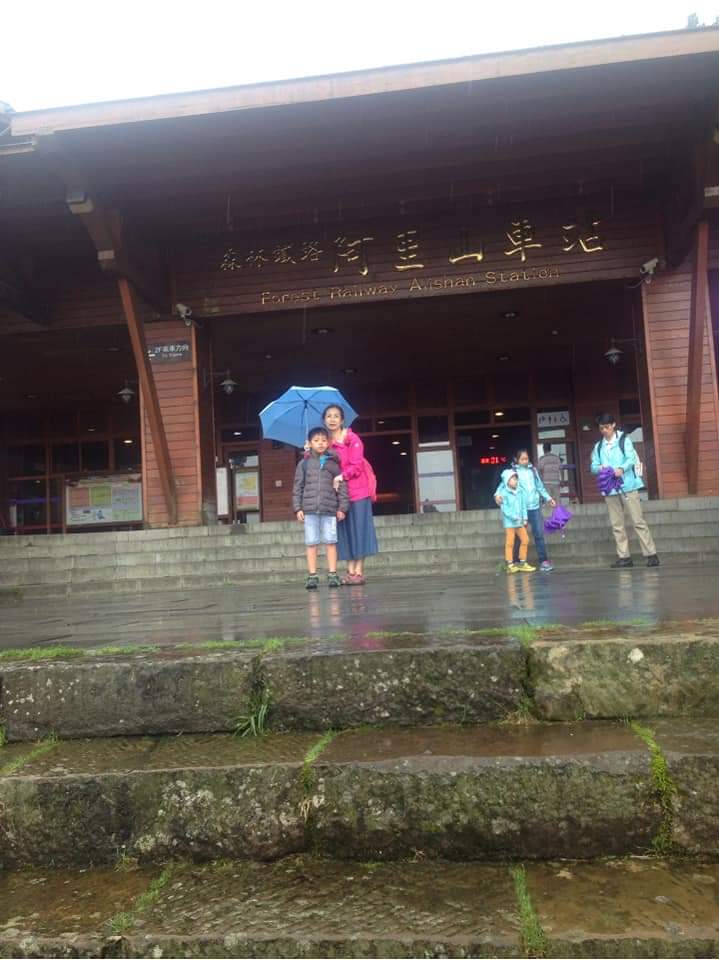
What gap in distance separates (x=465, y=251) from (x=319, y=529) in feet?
23.6

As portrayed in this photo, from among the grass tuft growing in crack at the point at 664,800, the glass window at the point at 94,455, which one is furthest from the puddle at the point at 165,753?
the glass window at the point at 94,455

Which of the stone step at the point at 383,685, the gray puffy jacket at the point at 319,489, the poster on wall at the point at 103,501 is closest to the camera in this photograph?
the stone step at the point at 383,685

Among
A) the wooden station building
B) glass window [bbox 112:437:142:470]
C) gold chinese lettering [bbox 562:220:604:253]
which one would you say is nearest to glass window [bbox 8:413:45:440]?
the wooden station building

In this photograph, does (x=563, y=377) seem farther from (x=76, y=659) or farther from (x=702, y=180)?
(x=76, y=659)

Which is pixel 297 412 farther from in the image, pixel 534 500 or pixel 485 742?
pixel 485 742

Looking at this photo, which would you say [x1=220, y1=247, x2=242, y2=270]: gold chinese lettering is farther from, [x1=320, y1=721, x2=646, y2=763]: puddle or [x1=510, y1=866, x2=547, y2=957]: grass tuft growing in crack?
[x1=510, y1=866, x2=547, y2=957]: grass tuft growing in crack

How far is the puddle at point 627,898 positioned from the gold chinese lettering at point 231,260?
39.5 feet

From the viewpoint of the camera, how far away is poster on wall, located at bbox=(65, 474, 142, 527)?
1848 centimetres

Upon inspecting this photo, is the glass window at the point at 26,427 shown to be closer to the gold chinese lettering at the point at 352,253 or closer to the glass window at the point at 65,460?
the glass window at the point at 65,460

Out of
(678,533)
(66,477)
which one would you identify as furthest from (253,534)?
(66,477)

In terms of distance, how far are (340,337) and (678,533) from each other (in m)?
7.82

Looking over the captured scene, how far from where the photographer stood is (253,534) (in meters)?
10.6

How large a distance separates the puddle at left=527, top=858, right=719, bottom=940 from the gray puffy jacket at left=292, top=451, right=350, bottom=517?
15.8ft

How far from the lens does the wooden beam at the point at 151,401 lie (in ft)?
36.5
